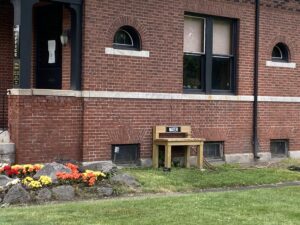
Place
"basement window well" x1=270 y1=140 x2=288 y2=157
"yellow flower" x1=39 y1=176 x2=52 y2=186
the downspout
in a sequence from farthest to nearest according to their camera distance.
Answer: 1. "basement window well" x1=270 y1=140 x2=288 y2=157
2. the downspout
3. "yellow flower" x1=39 y1=176 x2=52 y2=186

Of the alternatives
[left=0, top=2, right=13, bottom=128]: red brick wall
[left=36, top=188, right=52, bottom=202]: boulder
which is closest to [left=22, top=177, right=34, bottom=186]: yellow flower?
[left=36, top=188, right=52, bottom=202]: boulder

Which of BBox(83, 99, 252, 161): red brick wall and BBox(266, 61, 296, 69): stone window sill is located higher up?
BBox(266, 61, 296, 69): stone window sill

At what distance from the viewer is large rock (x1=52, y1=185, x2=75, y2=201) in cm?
998

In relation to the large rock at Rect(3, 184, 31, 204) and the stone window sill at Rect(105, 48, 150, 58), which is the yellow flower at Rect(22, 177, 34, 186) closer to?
the large rock at Rect(3, 184, 31, 204)

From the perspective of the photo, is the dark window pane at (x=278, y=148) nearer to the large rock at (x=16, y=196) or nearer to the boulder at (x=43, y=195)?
the boulder at (x=43, y=195)

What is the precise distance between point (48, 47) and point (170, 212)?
678cm

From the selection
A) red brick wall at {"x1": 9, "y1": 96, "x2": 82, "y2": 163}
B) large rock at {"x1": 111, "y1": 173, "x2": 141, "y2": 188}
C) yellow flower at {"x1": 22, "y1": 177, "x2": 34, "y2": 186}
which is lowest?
large rock at {"x1": 111, "y1": 173, "x2": 141, "y2": 188}

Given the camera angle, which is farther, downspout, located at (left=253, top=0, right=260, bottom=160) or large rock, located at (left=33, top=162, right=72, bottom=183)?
downspout, located at (left=253, top=0, right=260, bottom=160)

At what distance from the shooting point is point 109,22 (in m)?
13.4

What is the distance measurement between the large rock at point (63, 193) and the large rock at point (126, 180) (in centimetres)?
114

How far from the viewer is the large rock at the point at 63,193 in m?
9.98

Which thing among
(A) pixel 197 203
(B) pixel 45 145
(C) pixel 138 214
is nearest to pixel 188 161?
(B) pixel 45 145

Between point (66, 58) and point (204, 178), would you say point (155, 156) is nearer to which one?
point (204, 178)

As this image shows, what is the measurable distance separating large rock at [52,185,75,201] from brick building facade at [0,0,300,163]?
232cm
